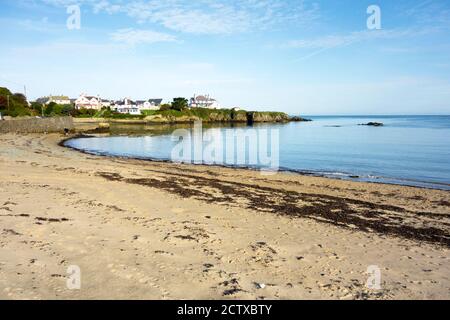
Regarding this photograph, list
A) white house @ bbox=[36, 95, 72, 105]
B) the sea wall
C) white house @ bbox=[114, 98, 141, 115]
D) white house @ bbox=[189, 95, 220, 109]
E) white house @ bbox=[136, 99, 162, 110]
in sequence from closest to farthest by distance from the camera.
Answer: the sea wall, white house @ bbox=[114, 98, 141, 115], white house @ bbox=[136, 99, 162, 110], white house @ bbox=[36, 95, 72, 105], white house @ bbox=[189, 95, 220, 109]

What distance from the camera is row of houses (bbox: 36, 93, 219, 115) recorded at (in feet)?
460

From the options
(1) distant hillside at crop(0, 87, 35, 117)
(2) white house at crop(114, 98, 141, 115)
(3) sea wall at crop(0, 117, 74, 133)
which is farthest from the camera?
(2) white house at crop(114, 98, 141, 115)

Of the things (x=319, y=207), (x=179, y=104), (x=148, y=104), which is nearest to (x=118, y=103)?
(x=148, y=104)

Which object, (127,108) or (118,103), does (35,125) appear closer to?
(127,108)

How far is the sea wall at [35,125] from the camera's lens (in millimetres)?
51031

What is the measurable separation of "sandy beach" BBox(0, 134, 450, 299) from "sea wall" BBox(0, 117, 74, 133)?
4150cm

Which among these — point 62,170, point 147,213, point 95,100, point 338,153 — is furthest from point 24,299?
point 95,100

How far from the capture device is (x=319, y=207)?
532 inches

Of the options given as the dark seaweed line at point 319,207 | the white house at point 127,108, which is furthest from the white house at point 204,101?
the dark seaweed line at point 319,207

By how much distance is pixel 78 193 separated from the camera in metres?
13.5

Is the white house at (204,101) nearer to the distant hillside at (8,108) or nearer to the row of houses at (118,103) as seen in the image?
the row of houses at (118,103)

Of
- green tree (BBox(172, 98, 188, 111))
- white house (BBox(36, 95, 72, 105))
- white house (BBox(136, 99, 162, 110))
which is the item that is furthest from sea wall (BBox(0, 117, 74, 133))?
white house (BBox(36, 95, 72, 105))

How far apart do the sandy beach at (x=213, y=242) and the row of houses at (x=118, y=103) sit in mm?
119471

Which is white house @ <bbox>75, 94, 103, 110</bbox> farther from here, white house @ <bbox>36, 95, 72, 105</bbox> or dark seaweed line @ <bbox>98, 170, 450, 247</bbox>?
dark seaweed line @ <bbox>98, 170, 450, 247</bbox>
